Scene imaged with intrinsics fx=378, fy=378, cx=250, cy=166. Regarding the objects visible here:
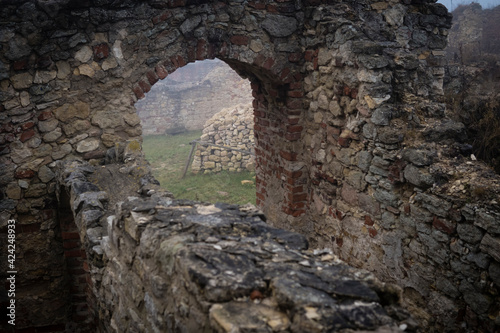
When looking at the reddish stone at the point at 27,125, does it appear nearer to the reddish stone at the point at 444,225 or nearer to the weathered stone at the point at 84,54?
the weathered stone at the point at 84,54

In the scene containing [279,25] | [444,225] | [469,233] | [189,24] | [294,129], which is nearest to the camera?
[469,233]

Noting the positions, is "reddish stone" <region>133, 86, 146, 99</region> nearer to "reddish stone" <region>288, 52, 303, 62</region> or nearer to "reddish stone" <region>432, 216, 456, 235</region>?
"reddish stone" <region>288, 52, 303, 62</region>

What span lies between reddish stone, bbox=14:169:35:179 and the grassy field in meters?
4.13

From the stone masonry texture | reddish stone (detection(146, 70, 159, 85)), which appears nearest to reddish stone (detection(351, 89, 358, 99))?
the stone masonry texture

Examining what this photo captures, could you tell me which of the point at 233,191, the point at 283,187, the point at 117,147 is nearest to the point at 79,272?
the point at 117,147

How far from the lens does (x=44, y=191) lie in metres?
3.79

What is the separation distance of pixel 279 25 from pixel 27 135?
2.80 metres

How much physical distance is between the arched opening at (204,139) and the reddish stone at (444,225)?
16.5ft

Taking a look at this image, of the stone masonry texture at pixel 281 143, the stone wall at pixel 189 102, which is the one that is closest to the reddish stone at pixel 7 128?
the stone masonry texture at pixel 281 143

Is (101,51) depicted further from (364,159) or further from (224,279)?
(224,279)

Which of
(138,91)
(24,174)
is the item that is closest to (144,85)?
(138,91)

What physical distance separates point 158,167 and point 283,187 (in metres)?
6.47

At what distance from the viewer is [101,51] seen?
3.70 m

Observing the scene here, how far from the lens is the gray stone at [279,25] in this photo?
4.10 m
